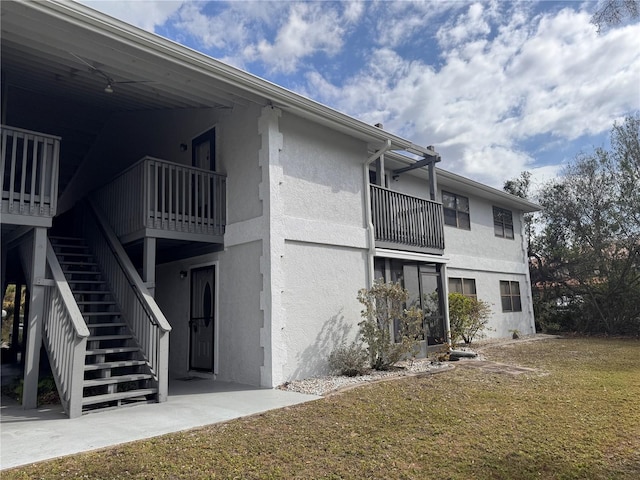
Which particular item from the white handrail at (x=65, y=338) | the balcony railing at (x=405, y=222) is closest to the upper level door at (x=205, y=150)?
the balcony railing at (x=405, y=222)

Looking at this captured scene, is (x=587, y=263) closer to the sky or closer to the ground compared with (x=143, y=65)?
closer to the ground

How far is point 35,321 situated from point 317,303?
14.7ft

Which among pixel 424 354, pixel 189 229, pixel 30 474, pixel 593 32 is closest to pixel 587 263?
pixel 424 354

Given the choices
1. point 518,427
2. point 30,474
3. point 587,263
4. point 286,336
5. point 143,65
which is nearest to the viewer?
point 30,474

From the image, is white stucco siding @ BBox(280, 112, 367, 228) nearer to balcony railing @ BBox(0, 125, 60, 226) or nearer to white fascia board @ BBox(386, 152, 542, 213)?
white fascia board @ BBox(386, 152, 542, 213)

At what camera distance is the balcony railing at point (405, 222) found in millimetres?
10133

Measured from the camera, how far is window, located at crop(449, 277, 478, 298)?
1405 centimetres

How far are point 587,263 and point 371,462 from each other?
1700cm

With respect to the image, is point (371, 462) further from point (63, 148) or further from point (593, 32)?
point (63, 148)

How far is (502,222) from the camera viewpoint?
17203 mm

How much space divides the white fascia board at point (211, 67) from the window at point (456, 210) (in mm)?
5117

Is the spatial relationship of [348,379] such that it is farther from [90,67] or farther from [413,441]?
[90,67]

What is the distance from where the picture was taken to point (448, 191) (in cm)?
1470

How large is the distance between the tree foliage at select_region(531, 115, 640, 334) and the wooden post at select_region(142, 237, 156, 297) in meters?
16.4
